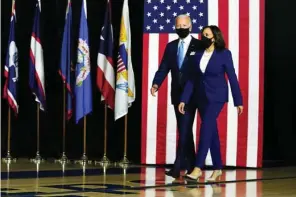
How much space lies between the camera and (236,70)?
940 cm

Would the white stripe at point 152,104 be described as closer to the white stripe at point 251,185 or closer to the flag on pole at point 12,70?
the white stripe at point 251,185

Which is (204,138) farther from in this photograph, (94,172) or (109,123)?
(109,123)

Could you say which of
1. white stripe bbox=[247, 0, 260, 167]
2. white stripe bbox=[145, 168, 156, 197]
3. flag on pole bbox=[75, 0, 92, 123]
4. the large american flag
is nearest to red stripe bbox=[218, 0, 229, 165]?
the large american flag

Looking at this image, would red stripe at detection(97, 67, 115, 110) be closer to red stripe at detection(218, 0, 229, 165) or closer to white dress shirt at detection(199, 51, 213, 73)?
red stripe at detection(218, 0, 229, 165)

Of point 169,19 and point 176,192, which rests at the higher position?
point 169,19

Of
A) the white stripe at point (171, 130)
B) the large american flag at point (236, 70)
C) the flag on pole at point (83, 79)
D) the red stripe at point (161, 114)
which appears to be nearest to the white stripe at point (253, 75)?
the large american flag at point (236, 70)

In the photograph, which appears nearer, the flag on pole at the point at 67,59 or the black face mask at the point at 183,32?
the black face mask at the point at 183,32

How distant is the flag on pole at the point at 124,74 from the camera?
973 cm

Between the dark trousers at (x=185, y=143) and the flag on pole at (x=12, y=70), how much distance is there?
286 centimetres

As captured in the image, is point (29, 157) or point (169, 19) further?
point (29, 157)

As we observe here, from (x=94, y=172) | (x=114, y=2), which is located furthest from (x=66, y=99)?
(x=94, y=172)

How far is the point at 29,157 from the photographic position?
11.0 metres

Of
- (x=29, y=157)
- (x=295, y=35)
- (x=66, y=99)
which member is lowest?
(x=29, y=157)

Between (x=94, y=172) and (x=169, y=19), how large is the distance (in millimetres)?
2038
